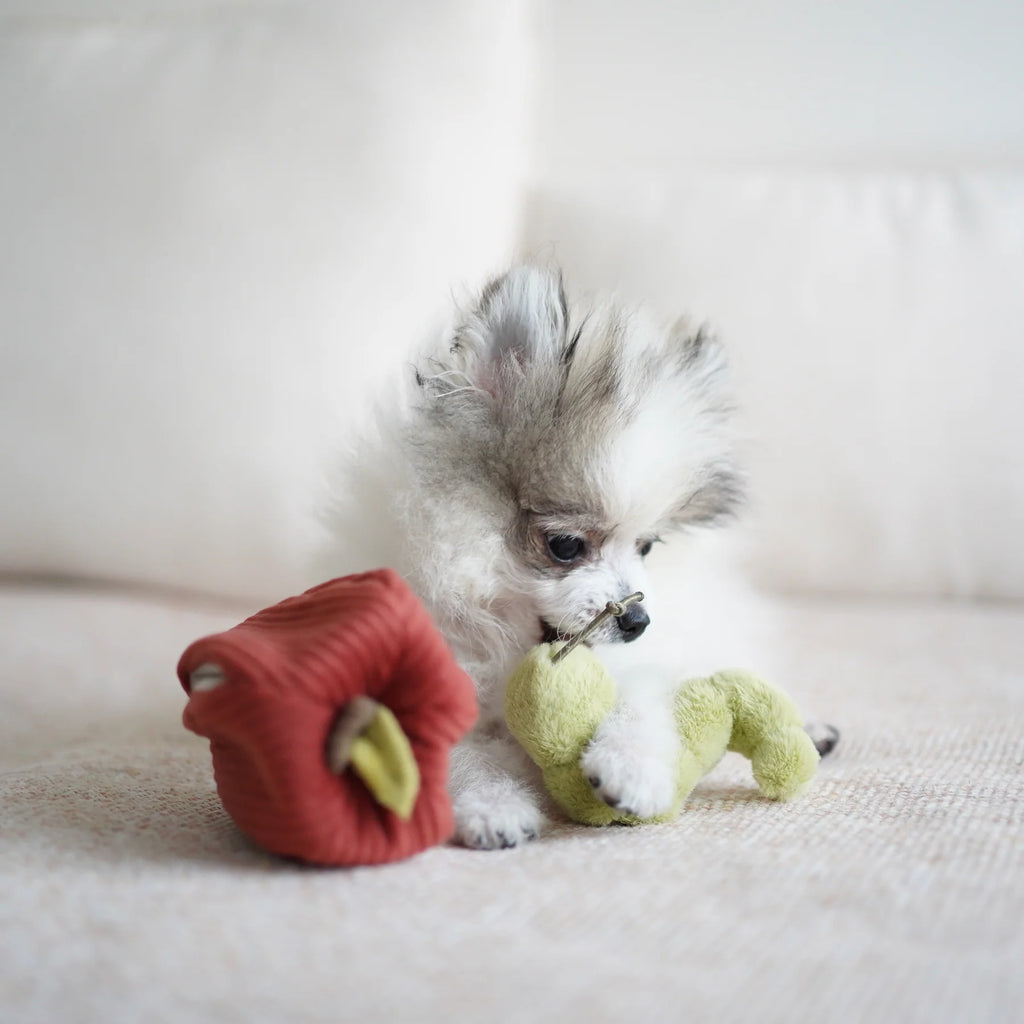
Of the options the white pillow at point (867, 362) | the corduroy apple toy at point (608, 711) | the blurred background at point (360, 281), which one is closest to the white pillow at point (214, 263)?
the blurred background at point (360, 281)

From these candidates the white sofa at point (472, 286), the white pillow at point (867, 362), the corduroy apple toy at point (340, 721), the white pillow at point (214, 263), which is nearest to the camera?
the corduroy apple toy at point (340, 721)

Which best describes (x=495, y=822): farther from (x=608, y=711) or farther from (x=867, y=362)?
(x=867, y=362)

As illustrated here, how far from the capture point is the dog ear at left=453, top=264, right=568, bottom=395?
1.10 meters

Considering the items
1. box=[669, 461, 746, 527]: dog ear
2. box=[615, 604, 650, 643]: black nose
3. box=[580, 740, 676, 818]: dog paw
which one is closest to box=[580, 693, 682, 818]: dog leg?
box=[580, 740, 676, 818]: dog paw

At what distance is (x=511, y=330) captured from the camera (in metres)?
1.11

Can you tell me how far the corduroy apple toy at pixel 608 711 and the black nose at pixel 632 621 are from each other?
7 cm

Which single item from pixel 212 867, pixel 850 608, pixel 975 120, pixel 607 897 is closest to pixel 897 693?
pixel 850 608

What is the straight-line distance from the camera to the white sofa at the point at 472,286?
4.38 feet

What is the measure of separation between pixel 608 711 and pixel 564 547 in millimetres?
198

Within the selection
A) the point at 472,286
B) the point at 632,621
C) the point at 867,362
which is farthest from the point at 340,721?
the point at 867,362

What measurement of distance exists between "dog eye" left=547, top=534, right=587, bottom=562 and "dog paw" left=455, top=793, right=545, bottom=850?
271 mm

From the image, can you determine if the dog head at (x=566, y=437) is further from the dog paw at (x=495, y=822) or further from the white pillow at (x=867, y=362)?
the white pillow at (x=867, y=362)

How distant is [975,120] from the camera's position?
7.27 feet

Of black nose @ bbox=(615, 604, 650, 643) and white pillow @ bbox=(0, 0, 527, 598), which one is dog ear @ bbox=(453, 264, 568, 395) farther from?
white pillow @ bbox=(0, 0, 527, 598)
